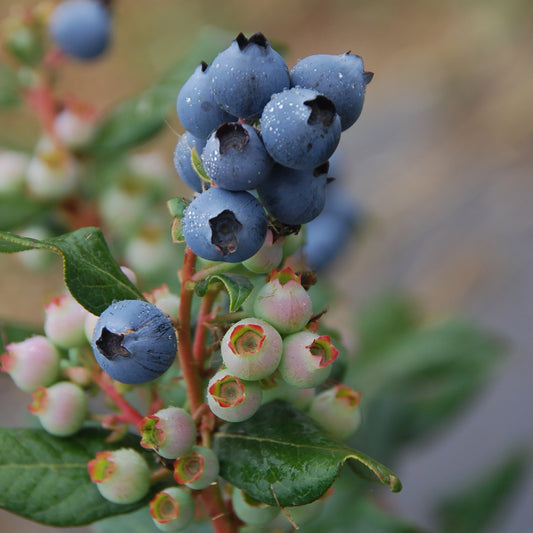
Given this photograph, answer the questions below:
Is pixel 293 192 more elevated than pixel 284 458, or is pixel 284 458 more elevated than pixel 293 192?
pixel 293 192

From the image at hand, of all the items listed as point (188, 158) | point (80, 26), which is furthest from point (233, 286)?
point (80, 26)

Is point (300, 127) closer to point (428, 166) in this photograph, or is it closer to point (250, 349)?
point (250, 349)

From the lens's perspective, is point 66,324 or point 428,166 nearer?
point 66,324

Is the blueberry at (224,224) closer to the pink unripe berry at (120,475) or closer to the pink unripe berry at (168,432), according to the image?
the pink unripe berry at (168,432)

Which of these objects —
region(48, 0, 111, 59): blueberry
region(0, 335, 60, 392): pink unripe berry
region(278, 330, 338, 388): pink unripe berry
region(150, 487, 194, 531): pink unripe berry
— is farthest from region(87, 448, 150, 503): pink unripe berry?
region(48, 0, 111, 59): blueberry

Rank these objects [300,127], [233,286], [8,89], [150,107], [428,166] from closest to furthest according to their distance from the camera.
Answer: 1. [300,127]
2. [233,286]
3. [150,107]
4. [8,89]
5. [428,166]

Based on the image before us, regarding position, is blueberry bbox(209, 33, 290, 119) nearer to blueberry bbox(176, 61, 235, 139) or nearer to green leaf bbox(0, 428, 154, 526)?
blueberry bbox(176, 61, 235, 139)
